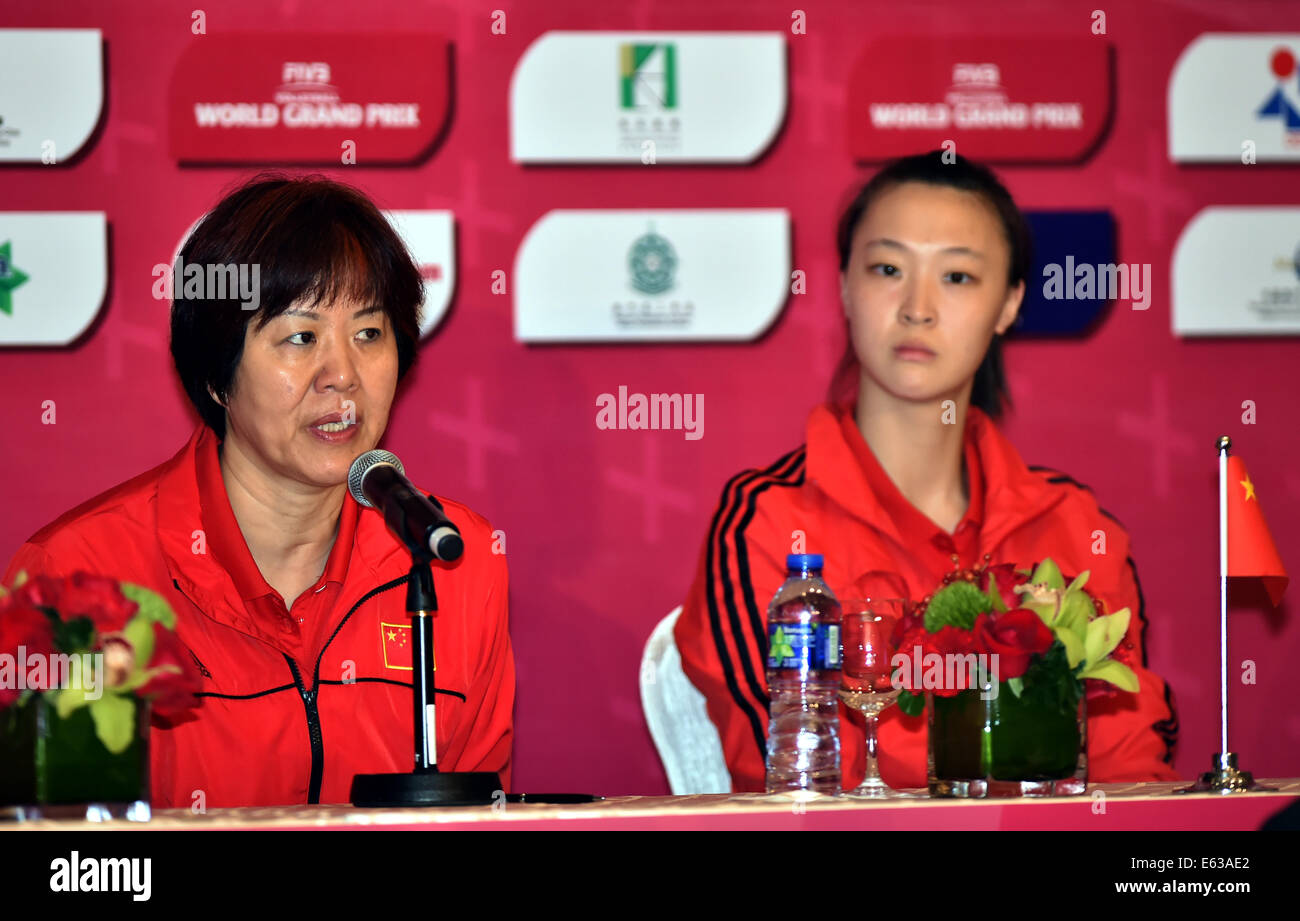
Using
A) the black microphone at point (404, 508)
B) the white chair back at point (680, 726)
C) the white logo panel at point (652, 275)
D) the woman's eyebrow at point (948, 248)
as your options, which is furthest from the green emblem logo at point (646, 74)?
the black microphone at point (404, 508)

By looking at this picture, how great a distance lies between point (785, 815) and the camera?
1535 millimetres

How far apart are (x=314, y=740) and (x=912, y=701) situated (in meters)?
0.88

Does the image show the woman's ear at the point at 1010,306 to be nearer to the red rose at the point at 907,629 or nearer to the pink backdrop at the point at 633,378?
the pink backdrop at the point at 633,378

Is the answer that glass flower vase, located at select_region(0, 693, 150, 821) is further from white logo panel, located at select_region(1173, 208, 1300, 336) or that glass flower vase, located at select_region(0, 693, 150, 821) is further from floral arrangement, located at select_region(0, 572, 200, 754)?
white logo panel, located at select_region(1173, 208, 1300, 336)

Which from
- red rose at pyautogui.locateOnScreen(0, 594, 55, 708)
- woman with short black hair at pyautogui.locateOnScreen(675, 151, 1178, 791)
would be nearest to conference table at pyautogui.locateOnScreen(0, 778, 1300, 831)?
red rose at pyautogui.locateOnScreen(0, 594, 55, 708)

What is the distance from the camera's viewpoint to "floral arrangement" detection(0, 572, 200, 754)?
1556 mm

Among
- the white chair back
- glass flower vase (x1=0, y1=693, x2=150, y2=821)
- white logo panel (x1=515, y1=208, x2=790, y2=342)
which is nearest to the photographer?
glass flower vase (x1=0, y1=693, x2=150, y2=821)

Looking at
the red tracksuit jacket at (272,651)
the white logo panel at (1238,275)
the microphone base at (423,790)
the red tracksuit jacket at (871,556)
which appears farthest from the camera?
the white logo panel at (1238,275)

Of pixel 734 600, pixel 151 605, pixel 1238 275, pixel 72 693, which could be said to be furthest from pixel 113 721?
pixel 1238 275

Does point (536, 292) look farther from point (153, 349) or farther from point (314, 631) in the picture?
point (314, 631)

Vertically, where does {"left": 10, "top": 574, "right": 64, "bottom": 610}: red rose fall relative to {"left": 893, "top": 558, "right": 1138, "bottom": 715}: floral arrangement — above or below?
above
